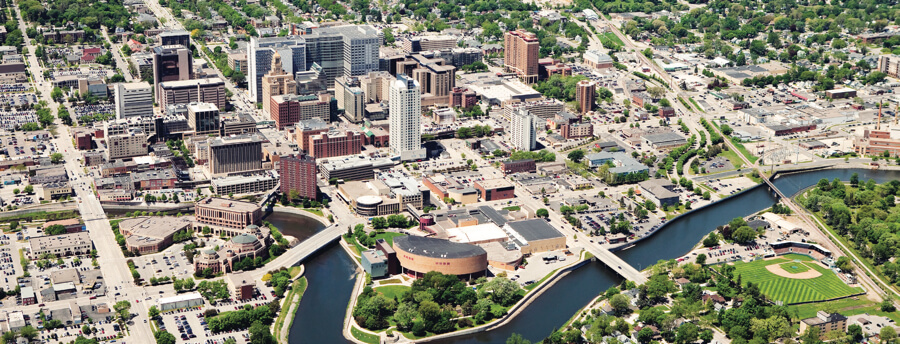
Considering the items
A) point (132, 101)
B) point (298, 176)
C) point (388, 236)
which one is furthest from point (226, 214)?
point (132, 101)

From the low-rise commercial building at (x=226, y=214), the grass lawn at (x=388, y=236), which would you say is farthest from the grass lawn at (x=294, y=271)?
the low-rise commercial building at (x=226, y=214)

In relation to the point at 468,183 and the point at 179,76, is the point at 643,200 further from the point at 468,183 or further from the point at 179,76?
the point at 179,76

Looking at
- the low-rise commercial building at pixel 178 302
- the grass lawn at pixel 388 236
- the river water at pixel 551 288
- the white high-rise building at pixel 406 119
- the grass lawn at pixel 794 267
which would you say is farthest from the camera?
the white high-rise building at pixel 406 119

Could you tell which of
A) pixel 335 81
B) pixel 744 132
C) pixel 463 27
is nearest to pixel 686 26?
pixel 463 27

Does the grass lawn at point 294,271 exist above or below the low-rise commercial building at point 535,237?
below

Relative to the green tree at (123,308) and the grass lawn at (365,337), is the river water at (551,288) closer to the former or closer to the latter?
the grass lawn at (365,337)

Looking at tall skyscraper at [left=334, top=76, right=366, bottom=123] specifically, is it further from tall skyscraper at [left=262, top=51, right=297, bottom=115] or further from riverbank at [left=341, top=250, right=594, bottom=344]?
riverbank at [left=341, top=250, right=594, bottom=344]
